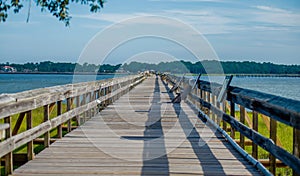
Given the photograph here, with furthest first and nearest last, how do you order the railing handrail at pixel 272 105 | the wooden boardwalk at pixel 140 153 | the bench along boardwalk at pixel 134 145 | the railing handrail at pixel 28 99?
the wooden boardwalk at pixel 140 153 < the bench along boardwalk at pixel 134 145 < the railing handrail at pixel 28 99 < the railing handrail at pixel 272 105

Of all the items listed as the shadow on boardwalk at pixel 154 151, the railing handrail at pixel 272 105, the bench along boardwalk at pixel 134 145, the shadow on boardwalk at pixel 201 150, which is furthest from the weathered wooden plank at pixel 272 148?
the shadow on boardwalk at pixel 154 151

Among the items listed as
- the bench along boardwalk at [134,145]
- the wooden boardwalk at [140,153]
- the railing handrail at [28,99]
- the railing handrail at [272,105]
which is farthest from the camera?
the wooden boardwalk at [140,153]

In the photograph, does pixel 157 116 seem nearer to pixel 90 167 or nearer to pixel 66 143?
pixel 66 143

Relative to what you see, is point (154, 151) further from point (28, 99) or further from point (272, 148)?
point (272, 148)

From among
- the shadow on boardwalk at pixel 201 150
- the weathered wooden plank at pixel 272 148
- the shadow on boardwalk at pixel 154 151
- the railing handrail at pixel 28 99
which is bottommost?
the shadow on boardwalk at pixel 154 151

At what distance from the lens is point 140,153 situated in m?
5.95

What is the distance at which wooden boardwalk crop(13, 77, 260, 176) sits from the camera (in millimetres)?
4934

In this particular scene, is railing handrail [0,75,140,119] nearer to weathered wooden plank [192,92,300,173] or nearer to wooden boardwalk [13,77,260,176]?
wooden boardwalk [13,77,260,176]

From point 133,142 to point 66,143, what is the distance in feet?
3.36

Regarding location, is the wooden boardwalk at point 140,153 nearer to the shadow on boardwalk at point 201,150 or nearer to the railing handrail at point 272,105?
the shadow on boardwalk at point 201,150

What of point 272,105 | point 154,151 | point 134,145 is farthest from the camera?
point 134,145

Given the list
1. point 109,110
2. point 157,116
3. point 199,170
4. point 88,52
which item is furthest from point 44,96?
point 88,52

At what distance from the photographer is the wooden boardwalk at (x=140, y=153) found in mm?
4934

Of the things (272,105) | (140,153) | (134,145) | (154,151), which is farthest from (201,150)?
(272,105)
